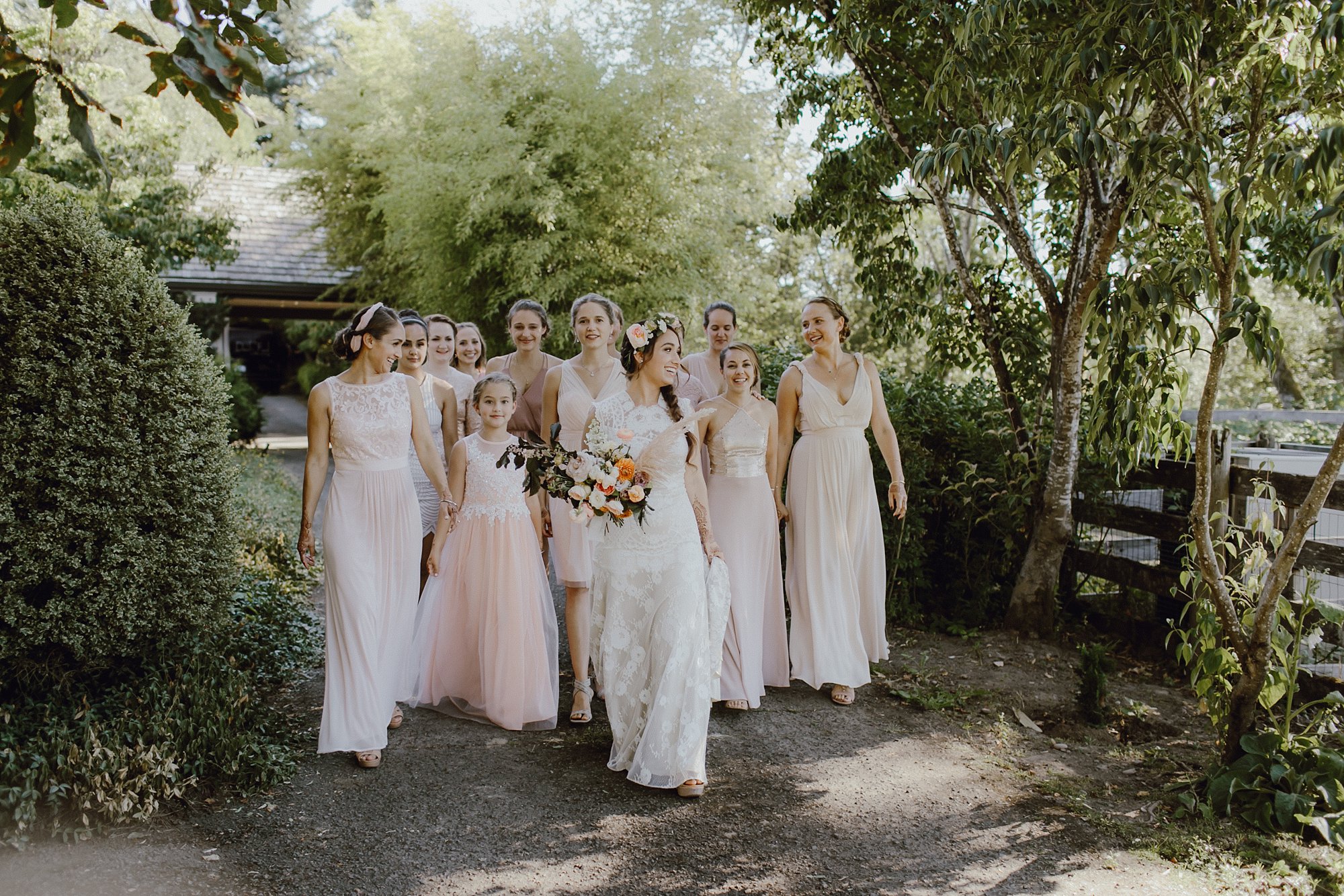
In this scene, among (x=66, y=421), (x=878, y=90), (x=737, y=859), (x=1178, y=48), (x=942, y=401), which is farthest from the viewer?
(x=942, y=401)

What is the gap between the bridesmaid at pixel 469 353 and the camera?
708 centimetres

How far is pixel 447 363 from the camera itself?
6.79 metres

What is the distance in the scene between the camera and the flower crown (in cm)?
488

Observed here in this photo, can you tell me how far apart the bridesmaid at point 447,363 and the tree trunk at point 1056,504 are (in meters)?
3.97

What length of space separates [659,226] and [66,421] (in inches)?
533

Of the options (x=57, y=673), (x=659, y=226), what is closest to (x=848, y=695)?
(x=57, y=673)

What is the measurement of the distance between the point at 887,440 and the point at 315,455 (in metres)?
3.29

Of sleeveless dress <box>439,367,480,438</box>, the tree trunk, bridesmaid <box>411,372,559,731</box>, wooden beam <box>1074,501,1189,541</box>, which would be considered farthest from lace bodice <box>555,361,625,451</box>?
wooden beam <box>1074,501,1189,541</box>

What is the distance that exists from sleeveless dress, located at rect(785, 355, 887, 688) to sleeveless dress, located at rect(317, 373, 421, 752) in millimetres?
2288

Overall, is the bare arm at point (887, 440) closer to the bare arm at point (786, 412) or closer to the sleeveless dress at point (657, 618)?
the bare arm at point (786, 412)

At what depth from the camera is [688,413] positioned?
5.04m

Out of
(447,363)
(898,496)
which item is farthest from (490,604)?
(898,496)

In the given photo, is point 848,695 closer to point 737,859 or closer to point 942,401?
point 737,859

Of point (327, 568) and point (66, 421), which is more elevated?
point (66, 421)
